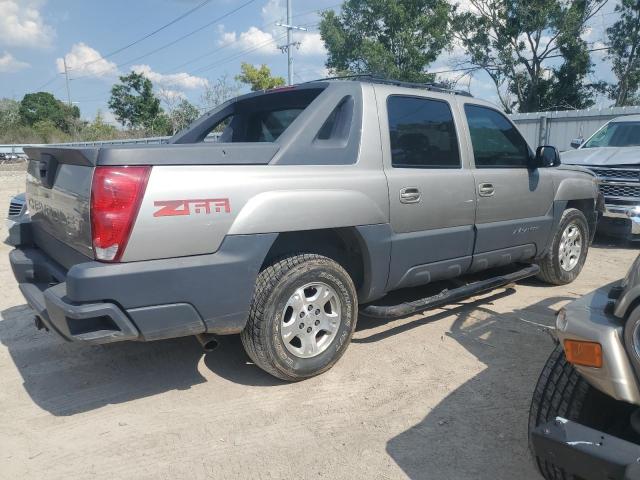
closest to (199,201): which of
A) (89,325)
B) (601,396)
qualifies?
(89,325)

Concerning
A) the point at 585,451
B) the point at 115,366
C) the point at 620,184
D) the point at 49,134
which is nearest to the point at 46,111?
the point at 49,134

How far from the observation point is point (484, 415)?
123 inches

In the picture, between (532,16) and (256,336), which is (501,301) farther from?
(532,16)

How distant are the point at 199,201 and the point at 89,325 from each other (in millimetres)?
845

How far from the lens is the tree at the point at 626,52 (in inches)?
1032

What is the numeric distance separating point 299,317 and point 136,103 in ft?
124

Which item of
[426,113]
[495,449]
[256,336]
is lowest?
[495,449]

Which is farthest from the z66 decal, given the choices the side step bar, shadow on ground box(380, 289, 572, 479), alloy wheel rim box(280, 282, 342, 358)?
shadow on ground box(380, 289, 572, 479)

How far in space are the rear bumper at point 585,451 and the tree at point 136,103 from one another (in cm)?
3799

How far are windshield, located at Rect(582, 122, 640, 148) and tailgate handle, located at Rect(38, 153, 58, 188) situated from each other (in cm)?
893

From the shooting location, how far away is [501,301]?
5188 millimetres

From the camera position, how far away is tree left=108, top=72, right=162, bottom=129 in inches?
1470

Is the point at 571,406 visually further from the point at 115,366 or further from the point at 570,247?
the point at 570,247

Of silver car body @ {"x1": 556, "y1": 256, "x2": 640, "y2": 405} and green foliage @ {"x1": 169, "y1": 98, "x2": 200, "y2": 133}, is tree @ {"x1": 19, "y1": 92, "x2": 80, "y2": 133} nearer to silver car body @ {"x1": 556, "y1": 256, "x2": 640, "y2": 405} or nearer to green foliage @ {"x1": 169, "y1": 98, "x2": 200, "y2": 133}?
green foliage @ {"x1": 169, "y1": 98, "x2": 200, "y2": 133}
